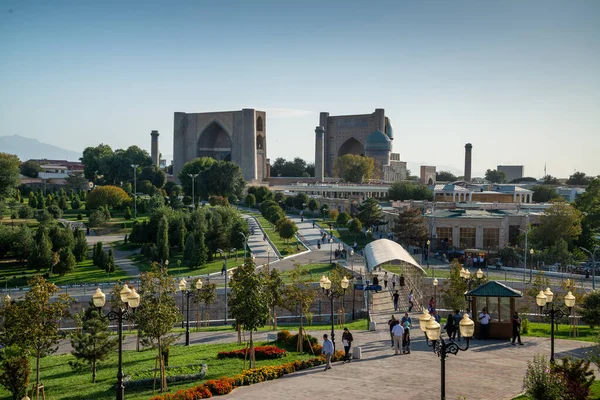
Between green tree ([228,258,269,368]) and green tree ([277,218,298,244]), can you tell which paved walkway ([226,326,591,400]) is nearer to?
green tree ([228,258,269,368])

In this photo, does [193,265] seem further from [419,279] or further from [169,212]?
[419,279]

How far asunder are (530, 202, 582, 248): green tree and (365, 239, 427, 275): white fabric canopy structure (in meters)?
13.8

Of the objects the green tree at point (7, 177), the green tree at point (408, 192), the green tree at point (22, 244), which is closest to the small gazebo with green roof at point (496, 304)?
the green tree at point (22, 244)

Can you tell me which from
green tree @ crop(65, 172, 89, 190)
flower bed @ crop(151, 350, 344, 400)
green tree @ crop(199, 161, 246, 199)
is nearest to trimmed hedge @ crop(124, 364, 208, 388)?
flower bed @ crop(151, 350, 344, 400)

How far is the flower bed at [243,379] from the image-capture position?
10.6 m

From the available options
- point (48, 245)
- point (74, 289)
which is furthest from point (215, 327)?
point (48, 245)

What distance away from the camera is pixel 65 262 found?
2939cm

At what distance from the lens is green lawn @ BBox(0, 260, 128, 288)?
28344 millimetres

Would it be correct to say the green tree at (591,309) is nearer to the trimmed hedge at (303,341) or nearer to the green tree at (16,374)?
the trimmed hedge at (303,341)

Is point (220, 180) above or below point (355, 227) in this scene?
above

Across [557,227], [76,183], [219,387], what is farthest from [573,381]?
[76,183]

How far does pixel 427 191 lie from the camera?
6072 cm

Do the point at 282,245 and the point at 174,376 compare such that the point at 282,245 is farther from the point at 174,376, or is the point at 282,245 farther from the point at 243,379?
the point at 243,379

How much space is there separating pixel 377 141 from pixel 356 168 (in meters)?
9.47
